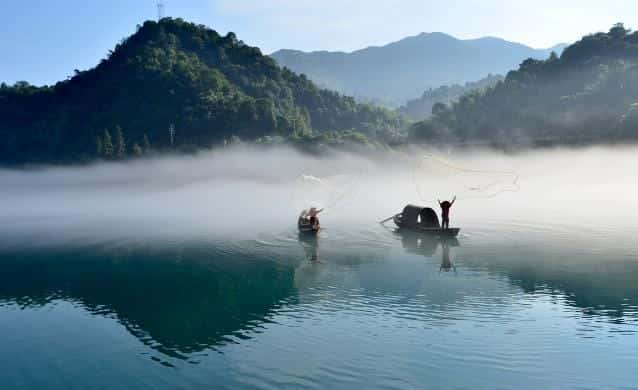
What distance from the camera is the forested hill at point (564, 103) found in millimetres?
145250

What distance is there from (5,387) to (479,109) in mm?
190573

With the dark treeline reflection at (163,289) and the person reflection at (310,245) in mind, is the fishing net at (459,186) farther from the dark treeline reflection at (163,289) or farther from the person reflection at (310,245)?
the dark treeline reflection at (163,289)

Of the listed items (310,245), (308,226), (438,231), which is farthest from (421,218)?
(310,245)

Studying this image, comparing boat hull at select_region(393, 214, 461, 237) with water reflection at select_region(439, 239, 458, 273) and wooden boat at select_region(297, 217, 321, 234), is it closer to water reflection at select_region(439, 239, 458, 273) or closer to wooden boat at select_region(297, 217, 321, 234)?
water reflection at select_region(439, 239, 458, 273)

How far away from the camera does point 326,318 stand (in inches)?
1187

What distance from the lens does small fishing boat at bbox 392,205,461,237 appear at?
186ft

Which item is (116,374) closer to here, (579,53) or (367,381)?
(367,381)

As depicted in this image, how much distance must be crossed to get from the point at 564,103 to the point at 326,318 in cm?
15631

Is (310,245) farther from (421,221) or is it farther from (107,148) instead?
Result: (107,148)

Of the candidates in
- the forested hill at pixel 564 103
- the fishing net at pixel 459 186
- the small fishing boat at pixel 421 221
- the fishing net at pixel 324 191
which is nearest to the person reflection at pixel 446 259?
the small fishing boat at pixel 421 221

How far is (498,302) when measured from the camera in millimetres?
32594

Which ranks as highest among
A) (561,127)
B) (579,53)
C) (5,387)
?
(579,53)

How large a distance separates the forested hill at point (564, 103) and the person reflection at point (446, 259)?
95.8 meters

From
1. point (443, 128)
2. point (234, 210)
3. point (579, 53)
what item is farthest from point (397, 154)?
point (234, 210)
